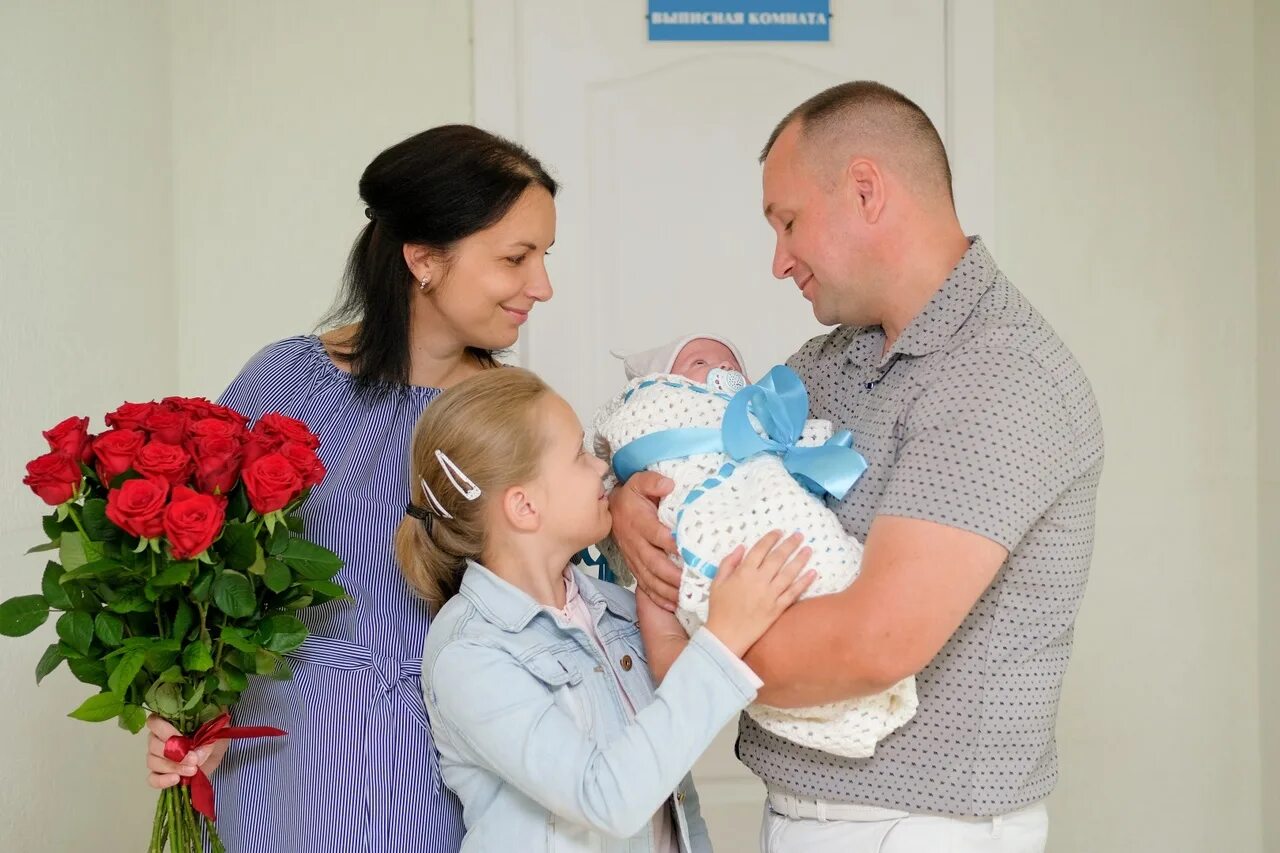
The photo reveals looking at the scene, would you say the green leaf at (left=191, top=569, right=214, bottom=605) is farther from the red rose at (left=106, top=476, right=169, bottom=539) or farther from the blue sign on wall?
the blue sign on wall

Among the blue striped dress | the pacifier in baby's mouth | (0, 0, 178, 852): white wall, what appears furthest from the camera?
(0, 0, 178, 852): white wall

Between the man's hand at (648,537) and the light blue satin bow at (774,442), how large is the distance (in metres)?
0.04

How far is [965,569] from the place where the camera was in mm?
1393

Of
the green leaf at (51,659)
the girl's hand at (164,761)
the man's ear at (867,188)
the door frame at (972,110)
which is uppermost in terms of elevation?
the door frame at (972,110)

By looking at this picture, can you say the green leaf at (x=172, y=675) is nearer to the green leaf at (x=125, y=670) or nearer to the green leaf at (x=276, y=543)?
the green leaf at (x=125, y=670)

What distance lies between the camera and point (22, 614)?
154 cm

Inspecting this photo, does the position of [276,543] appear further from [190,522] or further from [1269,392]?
[1269,392]

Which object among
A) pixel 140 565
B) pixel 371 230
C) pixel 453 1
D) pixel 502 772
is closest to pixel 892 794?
pixel 502 772

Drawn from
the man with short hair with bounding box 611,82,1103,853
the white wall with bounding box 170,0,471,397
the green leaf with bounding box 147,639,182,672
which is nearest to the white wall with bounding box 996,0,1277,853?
the white wall with bounding box 170,0,471,397

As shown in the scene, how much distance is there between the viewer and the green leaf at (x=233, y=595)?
154 centimetres

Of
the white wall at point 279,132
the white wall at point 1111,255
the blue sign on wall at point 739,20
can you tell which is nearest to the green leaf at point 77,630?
the white wall at point 1111,255

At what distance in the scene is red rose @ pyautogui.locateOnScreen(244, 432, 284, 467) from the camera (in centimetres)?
157

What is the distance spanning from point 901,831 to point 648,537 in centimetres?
49

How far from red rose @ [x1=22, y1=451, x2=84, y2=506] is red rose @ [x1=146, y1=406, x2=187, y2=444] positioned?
103 mm
